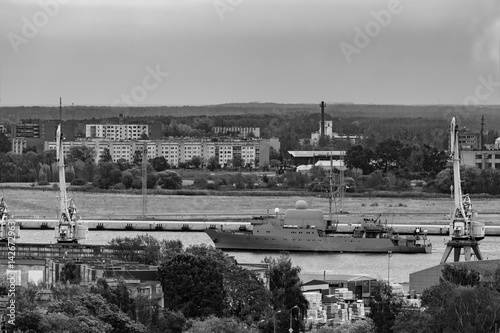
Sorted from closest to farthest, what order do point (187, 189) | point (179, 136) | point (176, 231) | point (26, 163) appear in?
1. point (176, 231)
2. point (187, 189)
3. point (26, 163)
4. point (179, 136)

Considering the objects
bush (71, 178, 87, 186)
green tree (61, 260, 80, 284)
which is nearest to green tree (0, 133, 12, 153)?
bush (71, 178, 87, 186)

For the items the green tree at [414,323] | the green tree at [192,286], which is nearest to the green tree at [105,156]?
the green tree at [192,286]

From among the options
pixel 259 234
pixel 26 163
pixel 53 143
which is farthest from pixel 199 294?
pixel 53 143

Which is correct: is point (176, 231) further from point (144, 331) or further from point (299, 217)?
point (144, 331)

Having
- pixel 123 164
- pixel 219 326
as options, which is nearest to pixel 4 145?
pixel 123 164

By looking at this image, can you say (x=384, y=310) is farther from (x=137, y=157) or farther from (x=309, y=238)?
(x=137, y=157)
